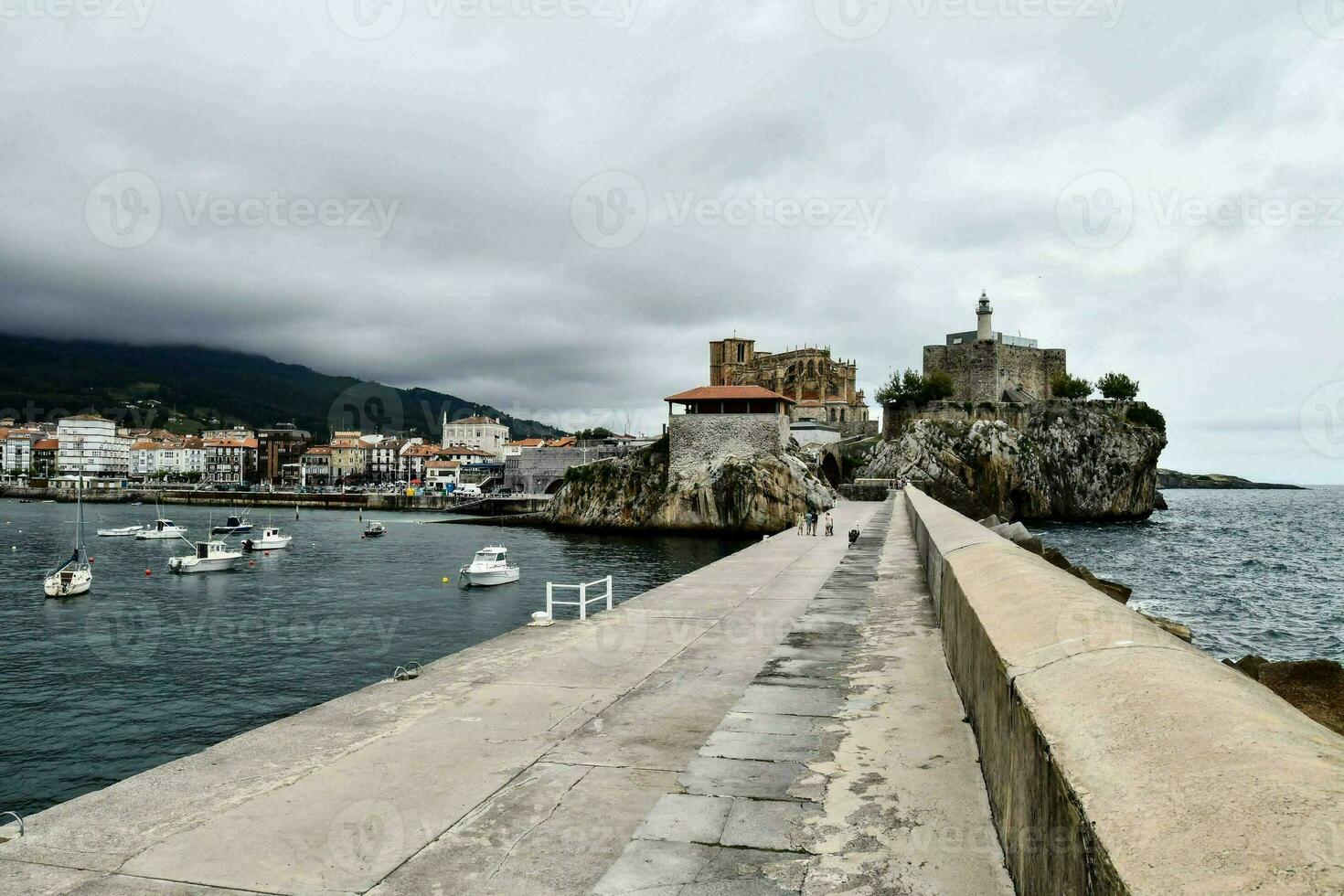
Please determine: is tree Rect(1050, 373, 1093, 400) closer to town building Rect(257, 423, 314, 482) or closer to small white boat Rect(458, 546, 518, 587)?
small white boat Rect(458, 546, 518, 587)

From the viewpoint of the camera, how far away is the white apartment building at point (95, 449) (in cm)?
14825

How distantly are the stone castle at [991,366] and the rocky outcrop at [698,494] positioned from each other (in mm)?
26220

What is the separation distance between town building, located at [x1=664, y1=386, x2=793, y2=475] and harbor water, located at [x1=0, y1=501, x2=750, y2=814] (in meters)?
9.51

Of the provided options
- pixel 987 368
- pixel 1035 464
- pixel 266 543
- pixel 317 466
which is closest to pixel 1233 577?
pixel 1035 464

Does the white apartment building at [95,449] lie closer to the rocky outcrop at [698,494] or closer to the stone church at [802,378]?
the stone church at [802,378]

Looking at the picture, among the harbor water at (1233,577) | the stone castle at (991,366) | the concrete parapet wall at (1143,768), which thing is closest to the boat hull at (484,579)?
the harbor water at (1233,577)

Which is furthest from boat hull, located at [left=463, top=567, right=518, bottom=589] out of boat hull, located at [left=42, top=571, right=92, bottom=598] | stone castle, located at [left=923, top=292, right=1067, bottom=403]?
stone castle, located at [left=923, top=292, right=1067, bottom=403]

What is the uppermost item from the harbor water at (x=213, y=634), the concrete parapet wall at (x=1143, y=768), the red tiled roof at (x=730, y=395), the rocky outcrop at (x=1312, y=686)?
the red tiled roof at (x=730, y=395)

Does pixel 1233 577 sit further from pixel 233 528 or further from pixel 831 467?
pixel 233 528

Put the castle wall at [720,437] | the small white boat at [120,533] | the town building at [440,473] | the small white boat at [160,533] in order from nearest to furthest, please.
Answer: the small white boat at [160,533] < the castle wall at [720,437] < the small white boat at [120,533] < the town building at [440,473]

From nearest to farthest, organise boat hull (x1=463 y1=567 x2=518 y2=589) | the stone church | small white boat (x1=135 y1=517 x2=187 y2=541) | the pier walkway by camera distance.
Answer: the pier walkway < boat hull (x1=463 y1=567 x2=518 y2=589) < small white boat (x1=135 y1=517 x2=187 y2=541) < the stone church

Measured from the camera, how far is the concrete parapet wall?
1.53 meters

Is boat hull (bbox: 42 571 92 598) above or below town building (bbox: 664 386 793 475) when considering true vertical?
below

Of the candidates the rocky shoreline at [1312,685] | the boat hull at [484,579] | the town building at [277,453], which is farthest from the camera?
the town building at [277,453]
